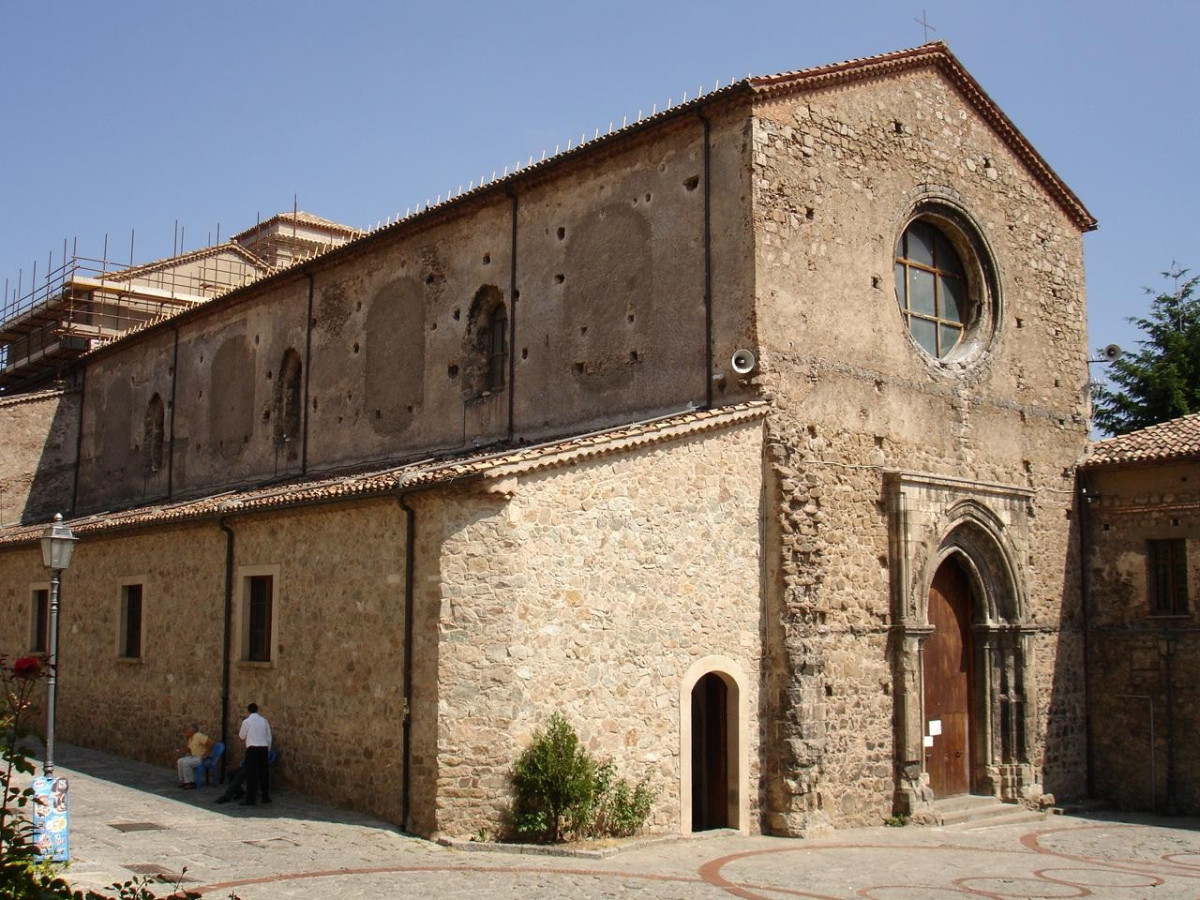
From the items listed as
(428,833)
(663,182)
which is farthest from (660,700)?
(663,182)

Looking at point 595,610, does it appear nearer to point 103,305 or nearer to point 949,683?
point 949,683

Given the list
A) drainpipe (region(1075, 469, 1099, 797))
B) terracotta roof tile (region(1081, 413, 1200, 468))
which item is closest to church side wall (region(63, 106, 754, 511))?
terracotta roof tile (region(1081, 413, 1200, 468))

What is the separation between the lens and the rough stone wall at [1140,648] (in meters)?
18.2

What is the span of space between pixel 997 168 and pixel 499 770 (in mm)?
13146

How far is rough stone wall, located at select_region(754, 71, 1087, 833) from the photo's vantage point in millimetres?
15430

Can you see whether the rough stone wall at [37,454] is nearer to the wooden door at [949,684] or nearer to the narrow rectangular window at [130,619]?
the narrow rectangular window at [130,619]

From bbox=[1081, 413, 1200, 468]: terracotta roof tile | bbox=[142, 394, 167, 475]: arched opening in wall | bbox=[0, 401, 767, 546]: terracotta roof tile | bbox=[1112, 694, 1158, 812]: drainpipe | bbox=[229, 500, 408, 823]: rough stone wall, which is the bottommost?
bbox=[1112, 694, 1158, 812]: drainpipe

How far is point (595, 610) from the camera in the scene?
13.7 m

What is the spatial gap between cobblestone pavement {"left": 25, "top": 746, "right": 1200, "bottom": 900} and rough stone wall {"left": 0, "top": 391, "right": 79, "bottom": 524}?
16.2 m

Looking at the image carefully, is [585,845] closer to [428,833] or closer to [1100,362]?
[428,833]

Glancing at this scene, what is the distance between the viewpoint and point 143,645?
19.9m

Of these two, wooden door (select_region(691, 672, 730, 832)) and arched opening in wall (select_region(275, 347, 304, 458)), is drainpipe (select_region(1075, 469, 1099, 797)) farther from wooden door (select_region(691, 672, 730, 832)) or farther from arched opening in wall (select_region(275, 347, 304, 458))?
arched opening in wall (select_region(275, 347, 304, 458))

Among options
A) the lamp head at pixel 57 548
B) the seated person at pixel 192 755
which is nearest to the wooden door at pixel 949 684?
the seated person at pixel 192 755

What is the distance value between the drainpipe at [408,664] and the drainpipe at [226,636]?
497 centimetres
